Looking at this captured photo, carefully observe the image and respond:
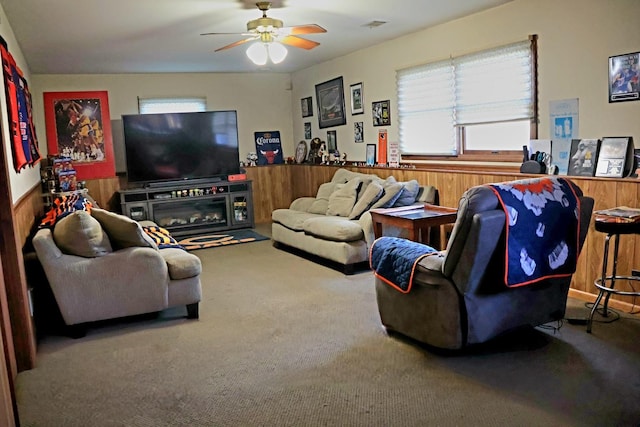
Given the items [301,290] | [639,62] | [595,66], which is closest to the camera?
[639,62]

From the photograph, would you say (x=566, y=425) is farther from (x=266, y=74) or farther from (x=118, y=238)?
(x=266, y=74)

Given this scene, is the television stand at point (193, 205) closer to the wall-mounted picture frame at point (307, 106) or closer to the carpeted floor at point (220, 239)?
the carpeted floor at point (220, 239)

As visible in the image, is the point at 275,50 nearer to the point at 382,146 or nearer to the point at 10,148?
the point at 10,148

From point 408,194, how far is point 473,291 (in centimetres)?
257

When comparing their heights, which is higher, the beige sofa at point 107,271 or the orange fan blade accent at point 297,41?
the orange fan blade accent at point 297,41

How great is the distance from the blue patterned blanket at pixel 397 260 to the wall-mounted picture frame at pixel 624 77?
1857mm

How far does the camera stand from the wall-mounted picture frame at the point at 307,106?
841 centimetres

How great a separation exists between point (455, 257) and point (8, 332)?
2381 mm

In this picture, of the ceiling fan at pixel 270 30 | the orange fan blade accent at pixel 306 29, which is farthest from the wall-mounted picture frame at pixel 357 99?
the orange fan blade accent at pixel 306 29

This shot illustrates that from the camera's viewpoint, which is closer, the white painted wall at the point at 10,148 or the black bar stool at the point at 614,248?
the black bar stool at the point at 614,248

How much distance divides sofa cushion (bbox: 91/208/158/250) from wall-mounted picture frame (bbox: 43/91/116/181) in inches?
155

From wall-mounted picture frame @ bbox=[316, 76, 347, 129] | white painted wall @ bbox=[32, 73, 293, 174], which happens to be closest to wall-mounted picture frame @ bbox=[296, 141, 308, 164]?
white painted wall @ bbox=[32, 73, 293, 174]

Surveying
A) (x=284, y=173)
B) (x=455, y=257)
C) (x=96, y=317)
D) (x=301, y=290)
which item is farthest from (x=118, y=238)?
(x=284, y=173)

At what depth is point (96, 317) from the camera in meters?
3.95
